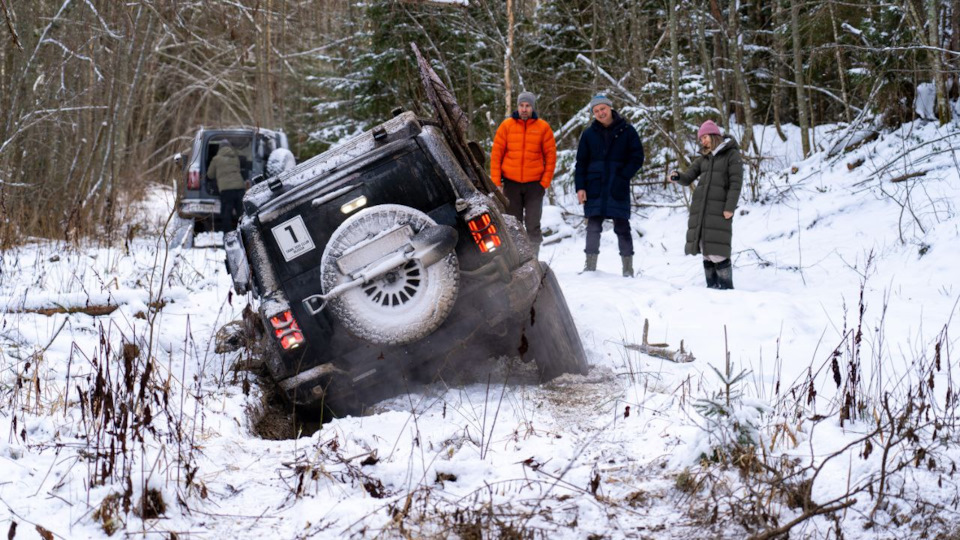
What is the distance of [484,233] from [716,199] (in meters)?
4.03

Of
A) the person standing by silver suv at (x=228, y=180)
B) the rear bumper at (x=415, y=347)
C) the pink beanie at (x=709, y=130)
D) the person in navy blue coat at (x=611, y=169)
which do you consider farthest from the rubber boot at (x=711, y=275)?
the person standing by silver suv at (x=228, y=180)

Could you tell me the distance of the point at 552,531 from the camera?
Answer: 3053 millimetres

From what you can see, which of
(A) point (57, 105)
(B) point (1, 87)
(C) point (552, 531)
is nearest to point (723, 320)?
(C) point (552, 531)

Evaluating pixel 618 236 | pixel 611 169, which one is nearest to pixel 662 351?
pixel 618 236

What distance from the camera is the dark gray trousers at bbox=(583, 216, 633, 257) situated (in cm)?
859

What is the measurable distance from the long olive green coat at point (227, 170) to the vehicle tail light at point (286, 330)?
783cm

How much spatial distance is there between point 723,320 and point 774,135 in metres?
12.0

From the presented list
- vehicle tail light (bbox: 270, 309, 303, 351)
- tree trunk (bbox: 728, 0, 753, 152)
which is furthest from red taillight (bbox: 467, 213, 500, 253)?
tree trunk (bbox: 728, 0, 753, 152)

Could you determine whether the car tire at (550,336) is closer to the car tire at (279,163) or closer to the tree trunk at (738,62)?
the car tire at (279,163)

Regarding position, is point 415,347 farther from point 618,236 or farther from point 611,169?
point 611,169

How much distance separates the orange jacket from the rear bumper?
13.4 ft

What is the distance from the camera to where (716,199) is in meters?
7.91

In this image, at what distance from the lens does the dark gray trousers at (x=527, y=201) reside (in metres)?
9.00

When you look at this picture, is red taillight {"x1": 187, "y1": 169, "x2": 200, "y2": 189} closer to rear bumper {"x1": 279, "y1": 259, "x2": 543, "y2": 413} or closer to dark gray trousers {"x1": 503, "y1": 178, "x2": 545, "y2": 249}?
dark gray trousers {"x1": 503, "y1": 178, "x2": 545, "y2": 249}
